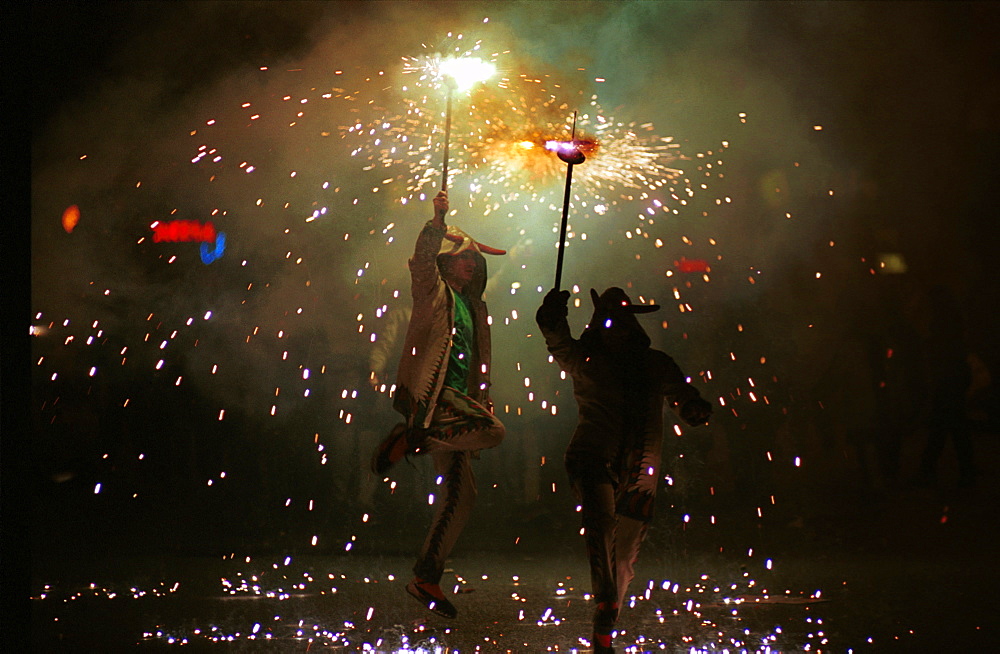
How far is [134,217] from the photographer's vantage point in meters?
6.09

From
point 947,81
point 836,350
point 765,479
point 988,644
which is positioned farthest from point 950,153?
point 988,644

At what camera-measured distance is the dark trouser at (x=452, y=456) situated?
456cm

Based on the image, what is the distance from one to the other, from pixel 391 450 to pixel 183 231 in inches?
93.2

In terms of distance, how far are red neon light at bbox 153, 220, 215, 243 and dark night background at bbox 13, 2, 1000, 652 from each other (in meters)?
0.06

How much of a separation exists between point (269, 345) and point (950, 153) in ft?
14.0

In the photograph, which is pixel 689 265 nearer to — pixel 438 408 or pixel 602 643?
pixel 438 408

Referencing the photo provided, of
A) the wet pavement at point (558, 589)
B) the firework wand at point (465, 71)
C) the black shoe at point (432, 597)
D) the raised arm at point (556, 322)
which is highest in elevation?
the firework wand at point (465, 71)

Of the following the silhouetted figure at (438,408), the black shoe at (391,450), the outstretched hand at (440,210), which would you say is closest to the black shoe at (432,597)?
the silhouetted figure at (438,408)

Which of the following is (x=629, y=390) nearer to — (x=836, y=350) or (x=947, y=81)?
(x=836, y=350)

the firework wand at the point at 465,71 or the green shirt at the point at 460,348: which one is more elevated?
Result: the firework wand at the point at 465,71

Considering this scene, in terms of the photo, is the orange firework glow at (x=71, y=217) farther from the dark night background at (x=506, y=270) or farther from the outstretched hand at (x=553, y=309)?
the outstretched hand at (x=553, y=309)

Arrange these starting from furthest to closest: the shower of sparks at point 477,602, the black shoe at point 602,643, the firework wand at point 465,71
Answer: the firework wand at point 465,71, the shower of sparks at point 477,602, the black shoe at point 602,643

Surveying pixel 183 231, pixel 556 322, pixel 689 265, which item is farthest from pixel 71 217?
pixel 689 265

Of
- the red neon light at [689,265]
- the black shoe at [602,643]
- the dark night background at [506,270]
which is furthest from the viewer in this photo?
the red neon light at [689,265]
